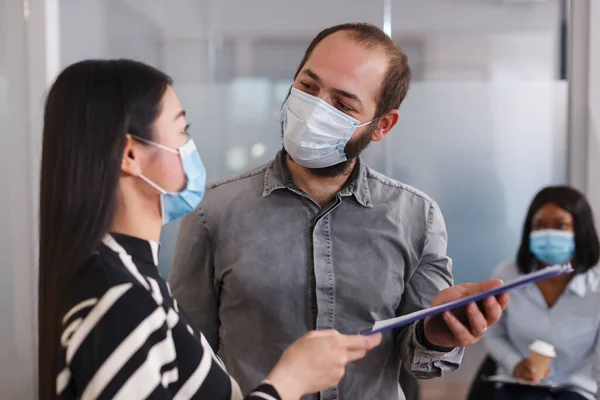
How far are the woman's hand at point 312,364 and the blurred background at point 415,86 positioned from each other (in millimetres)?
1909

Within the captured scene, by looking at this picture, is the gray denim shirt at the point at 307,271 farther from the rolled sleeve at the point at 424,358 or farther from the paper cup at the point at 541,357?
the paper cup at the point at 541,357

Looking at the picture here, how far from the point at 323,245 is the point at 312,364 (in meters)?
0.48

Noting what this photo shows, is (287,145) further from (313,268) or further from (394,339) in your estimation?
(394,339)

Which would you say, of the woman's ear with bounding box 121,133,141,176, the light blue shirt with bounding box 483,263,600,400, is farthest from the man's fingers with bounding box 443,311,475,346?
Result: the light blue shirt with bounding box 483,263,600,400

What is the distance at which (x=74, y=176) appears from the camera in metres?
0.90

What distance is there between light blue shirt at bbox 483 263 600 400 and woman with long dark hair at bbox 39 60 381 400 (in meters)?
1.76

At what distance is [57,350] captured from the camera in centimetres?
88

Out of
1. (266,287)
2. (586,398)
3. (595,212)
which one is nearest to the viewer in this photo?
(266,287)

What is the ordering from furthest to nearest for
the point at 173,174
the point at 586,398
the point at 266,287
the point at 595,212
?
the point at 595,212 → the point at 586,398 → the point at 266,287 → the point at 173,174

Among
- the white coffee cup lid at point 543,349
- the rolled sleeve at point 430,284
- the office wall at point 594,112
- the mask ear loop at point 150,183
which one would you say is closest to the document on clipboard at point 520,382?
the white coffee cup lid at point 543,349

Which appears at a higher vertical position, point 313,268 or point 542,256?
point 313,268

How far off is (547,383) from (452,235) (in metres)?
0.76

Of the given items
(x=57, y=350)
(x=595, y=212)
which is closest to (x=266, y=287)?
(x=57, y=350)

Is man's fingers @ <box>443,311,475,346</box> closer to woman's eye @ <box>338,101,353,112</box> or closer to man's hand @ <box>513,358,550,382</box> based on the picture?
woman's eye @ <box>338,101,353,112</box>
